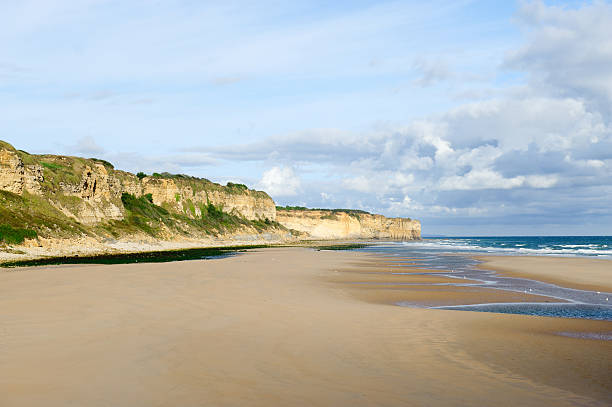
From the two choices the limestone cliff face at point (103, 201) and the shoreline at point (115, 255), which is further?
the limestone cliff face at point (103, 201)

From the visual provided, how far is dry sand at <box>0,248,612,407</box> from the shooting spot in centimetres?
757

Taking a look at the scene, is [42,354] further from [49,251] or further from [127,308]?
[49,251]

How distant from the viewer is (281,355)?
10.0m

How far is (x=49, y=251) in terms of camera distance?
163ft

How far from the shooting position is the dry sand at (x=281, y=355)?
7.57m

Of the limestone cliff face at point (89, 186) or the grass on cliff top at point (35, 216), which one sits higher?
the limestone cliff face at point (89, 186)

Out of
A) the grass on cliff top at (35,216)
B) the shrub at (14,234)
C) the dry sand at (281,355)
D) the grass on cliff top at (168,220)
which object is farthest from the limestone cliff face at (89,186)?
the dry sand at (281,355)

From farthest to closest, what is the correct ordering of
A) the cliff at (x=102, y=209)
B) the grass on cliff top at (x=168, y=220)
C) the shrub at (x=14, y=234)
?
the grass on cliff top at (x=168, y=220) < the cliff at (x=102, y=209) < the shrub at (x=14, y=234)

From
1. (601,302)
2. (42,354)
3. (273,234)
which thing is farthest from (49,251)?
(273,234)

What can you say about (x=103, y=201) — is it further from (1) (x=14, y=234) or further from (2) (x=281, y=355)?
(2) (x=281, y=355)

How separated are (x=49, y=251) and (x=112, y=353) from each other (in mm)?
46898

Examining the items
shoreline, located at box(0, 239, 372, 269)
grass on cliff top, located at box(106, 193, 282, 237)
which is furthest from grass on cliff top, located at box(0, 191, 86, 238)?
grass on cliff top, located at box(106, 193, 282, 237)

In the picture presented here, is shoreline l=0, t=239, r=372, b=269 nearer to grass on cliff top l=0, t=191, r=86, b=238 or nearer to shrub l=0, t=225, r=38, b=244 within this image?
shrub l=0, t=225, r=38, b=244

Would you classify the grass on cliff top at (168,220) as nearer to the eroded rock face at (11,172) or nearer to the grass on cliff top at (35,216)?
the grass on cliff top at (35,216)
